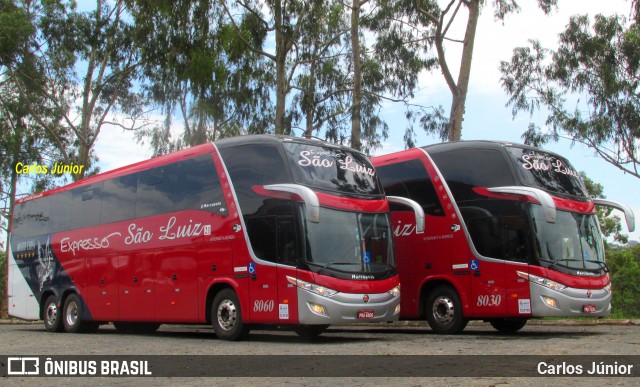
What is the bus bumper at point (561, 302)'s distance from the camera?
13664 millimetres

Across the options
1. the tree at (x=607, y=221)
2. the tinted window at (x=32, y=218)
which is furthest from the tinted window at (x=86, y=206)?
the tree at (x=607, y=221)

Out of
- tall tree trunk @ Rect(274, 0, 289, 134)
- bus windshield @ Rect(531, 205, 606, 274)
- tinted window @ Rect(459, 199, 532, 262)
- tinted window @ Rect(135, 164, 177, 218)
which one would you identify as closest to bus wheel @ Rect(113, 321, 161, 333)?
tinted window @ Rect(135, 164, 177, 218)

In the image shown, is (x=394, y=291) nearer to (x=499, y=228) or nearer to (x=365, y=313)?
(x=365, y=313)

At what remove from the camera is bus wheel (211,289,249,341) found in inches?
536

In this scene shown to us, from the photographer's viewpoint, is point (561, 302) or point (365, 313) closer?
point (365, 313)

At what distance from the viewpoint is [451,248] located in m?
15.3

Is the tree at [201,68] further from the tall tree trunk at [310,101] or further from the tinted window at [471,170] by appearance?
the tinted window at [471,170]

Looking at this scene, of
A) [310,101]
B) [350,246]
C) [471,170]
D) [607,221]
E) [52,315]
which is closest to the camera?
[350,246]

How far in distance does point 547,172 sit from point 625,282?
2745 cm

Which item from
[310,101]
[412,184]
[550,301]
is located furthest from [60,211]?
[310,101]

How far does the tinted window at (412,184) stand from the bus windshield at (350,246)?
2.45 metres

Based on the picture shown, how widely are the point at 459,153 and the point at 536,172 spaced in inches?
61.9

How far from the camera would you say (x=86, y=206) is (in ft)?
59.5

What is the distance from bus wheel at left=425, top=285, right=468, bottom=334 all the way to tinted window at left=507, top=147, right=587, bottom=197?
2738 millimetres
